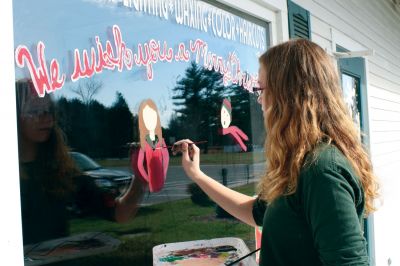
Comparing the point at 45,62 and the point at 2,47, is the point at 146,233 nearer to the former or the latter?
the point at 45,62

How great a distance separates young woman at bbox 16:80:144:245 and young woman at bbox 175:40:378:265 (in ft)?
2.19

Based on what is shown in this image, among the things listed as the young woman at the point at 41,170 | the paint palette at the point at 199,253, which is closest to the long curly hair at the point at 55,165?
the young woman at the point at 41,170

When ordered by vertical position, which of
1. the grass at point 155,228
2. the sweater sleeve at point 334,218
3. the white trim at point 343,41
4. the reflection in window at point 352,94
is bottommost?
the grass at point 155,228

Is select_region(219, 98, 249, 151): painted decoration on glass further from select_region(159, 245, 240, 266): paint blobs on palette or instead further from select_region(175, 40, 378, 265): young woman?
select_region(175, 40, 378, 265): young woman

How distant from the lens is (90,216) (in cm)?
162

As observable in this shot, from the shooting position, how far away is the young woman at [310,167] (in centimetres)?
120

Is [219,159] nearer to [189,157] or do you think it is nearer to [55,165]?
[189,157]

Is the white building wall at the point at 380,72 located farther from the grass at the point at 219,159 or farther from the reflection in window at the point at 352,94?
the grass at the point at 219,159

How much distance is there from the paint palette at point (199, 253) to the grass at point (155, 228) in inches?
2.1

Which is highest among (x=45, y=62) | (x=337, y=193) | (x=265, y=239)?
(x=45, y=62)

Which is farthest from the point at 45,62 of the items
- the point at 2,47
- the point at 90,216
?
the point at 90,216

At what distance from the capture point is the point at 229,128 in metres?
2.45

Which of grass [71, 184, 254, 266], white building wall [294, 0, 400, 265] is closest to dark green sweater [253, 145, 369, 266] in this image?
grass [71, 184, 254, 266]

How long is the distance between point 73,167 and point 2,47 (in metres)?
0.49
